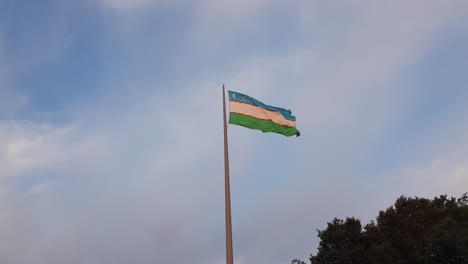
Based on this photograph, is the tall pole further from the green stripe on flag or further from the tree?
the tree

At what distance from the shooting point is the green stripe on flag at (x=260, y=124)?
23000 mm

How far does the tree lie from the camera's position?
4716cm

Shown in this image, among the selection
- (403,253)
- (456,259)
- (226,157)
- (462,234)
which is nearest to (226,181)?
(226,157)

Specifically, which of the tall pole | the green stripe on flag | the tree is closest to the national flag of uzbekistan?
the green stripe on flag

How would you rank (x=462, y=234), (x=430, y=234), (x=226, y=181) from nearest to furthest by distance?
(x=226, y=181), (x=462, y=234), (x=430, y=234)

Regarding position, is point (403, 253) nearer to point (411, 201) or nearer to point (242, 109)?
point (411, 201)

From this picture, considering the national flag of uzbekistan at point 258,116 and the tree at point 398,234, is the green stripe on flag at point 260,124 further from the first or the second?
the tree at point 398,234

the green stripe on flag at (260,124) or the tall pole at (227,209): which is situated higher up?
the green stripe on flag at (260,124)

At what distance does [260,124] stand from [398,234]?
3182cm

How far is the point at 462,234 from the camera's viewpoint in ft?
136

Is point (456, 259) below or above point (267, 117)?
above

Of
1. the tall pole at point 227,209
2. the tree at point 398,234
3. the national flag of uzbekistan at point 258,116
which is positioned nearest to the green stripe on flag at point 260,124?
the national flag of uzbekistan at point 258,116

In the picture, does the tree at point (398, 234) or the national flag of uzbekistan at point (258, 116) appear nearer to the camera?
the national flag of uzbekistan at point (258, 116)

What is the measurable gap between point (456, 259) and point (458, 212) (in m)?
5.40
